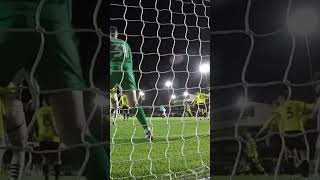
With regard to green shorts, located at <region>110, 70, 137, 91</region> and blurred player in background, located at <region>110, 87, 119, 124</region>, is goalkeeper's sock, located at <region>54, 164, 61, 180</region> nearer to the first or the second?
green shorts, located at <region>110, 70, 137, 91</region>

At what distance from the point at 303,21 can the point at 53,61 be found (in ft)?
2.10

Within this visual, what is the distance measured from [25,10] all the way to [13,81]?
0.18 m

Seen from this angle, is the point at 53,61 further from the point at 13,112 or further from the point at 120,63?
the point at 120,63

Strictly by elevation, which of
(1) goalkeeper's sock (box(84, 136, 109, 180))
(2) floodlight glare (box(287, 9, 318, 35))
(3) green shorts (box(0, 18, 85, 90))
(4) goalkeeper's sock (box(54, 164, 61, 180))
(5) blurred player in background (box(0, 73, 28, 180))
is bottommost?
(4) goalkeeper's sock (box(54, 164, 61, 180))

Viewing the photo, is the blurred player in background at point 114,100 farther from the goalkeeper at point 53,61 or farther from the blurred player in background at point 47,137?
the goalkeeper at point 53,61

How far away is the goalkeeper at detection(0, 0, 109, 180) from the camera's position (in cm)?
96

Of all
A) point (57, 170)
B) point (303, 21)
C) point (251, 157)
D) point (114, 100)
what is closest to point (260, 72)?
point (251, 157)

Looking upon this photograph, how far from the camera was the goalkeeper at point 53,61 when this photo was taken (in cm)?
96

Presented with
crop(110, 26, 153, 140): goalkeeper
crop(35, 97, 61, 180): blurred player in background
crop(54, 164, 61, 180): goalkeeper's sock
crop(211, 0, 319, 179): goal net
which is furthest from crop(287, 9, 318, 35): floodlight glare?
crop(110, 26, 153, 140): goalkeeper

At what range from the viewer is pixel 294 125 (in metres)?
1.34

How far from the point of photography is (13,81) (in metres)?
1.05

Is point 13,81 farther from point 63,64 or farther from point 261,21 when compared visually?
point 261,21

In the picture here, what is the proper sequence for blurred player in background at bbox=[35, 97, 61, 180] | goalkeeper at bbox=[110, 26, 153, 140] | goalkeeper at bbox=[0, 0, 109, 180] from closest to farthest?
1. goalkeeper at bbox=[0, 0, 109, 180]
2. blurred player in background at bbox=[35, 97, 61, 180]
3. goalkeeper at bbox=[110, 26, 153, 140]

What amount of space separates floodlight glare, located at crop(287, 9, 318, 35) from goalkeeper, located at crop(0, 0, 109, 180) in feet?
1.54
